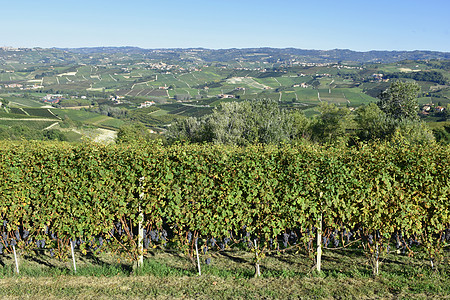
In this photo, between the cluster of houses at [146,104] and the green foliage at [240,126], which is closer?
the green foliage at [240,126]

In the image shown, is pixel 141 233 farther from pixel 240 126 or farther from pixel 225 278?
pixel 240 126

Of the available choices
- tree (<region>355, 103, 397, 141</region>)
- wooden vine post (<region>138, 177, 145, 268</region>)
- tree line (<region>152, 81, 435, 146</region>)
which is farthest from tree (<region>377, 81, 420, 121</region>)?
wooden vine post (<region>138, 177, 145, 268</region>)

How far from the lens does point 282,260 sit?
953cm

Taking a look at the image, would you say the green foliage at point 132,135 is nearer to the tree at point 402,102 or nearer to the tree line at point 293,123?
the tree line at point 293,123

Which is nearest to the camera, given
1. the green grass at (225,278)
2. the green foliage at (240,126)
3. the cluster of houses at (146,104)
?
the green grass at (225,278)

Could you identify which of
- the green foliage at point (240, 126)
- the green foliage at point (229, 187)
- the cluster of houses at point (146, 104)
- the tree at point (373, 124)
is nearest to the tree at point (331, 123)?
the tree at point (373, 124)

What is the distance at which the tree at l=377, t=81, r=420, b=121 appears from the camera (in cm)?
5125

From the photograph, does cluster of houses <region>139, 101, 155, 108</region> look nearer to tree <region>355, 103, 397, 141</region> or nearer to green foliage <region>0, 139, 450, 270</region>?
tree <region>355, 103, 397, 141</region>

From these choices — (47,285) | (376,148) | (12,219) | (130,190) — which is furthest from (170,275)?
(376,148)

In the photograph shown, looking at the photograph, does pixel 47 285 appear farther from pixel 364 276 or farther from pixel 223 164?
pixel 364 276

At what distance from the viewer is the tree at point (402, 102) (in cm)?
5125

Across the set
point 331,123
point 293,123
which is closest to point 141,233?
point 293,123

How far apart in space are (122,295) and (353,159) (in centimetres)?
662

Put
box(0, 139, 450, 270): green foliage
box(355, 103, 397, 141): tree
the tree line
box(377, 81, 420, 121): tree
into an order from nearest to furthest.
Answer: box(0, 139, 450, 270): green foliage → the tree line → box(355, 103, 397, 141): tree → box(377, 81, 420, 121): tree
